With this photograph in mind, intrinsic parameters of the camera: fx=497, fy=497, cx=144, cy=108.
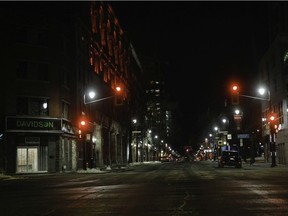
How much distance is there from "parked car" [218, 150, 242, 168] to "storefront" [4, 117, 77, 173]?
16951 mm

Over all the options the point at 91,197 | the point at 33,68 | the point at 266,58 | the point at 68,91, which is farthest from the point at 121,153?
the point at 91,197

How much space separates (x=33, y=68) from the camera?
48.3 meters

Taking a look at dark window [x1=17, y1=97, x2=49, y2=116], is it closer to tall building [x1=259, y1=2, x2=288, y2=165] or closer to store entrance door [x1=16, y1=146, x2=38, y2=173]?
store entrance door [x1=16, y1=146, x2=38, y2=173]

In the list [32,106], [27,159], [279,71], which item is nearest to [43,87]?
[32,106]

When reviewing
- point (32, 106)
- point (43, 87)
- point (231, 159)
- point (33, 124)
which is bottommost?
point (231, 159)

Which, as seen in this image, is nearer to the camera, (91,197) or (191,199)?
(191,199)

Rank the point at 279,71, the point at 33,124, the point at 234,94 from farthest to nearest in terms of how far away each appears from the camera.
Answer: the point at 279,71 < the point at 33,124 < the point at 234,94

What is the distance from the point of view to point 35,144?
48594 mm

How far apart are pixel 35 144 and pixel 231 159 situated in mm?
20630

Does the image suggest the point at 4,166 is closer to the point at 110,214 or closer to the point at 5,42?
the point at 5,42

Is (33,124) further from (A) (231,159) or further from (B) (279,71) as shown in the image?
(B) (279,71)

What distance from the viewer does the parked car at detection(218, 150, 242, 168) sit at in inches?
2075

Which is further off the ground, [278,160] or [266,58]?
[266,58]

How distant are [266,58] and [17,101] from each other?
3886cm
